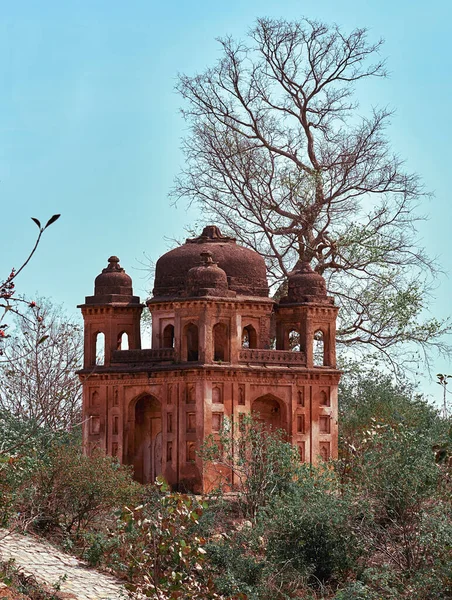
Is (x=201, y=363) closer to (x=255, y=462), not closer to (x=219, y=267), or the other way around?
(x=219, y=267)

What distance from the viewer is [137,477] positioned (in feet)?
81.9

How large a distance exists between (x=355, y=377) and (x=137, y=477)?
6.81 m

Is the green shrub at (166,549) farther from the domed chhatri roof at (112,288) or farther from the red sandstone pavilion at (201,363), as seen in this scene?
the domed chhatri roof at (112,288)

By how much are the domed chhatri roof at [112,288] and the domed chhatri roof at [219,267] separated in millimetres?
795

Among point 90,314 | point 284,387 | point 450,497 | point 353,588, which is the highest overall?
point 90,314

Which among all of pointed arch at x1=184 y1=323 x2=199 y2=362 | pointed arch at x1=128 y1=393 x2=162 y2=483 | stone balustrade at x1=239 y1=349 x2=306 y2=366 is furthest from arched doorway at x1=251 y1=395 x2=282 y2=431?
pointed arch at x1=128 y1=393 x2=162 y2=483

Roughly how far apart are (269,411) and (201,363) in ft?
7.09

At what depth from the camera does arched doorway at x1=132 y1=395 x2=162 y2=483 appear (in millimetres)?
25016

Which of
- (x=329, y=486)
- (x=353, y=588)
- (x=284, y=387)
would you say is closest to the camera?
(x=353, y=588)

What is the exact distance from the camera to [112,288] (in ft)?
85.6

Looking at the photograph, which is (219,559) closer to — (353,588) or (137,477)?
(353,588)

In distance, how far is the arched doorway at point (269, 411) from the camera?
82.6 feet

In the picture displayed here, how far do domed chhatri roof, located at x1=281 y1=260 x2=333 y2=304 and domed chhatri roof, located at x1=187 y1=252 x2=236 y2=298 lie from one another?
2.14 metres

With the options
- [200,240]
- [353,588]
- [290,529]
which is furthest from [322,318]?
[353,588]
